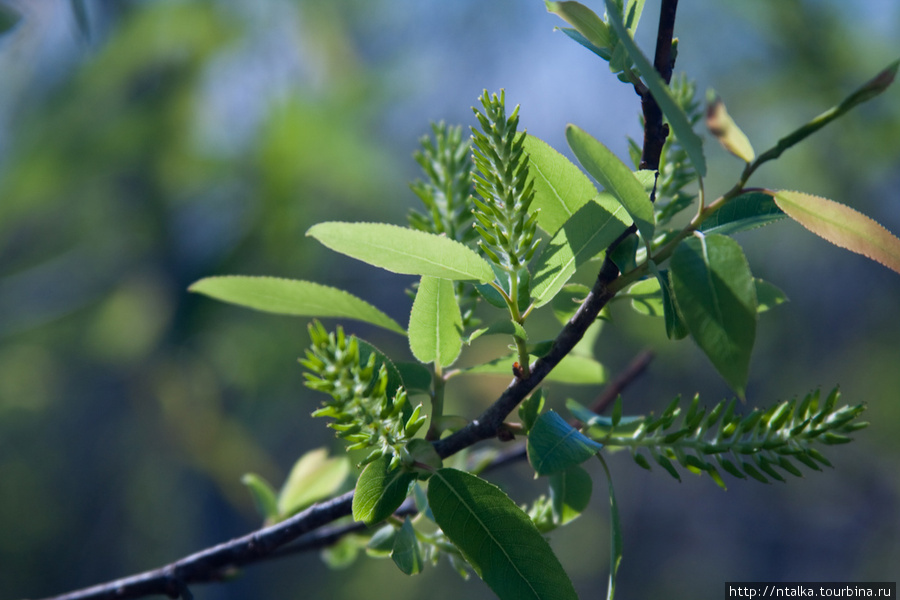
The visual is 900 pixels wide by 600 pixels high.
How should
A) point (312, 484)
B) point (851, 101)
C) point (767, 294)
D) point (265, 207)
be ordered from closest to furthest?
point (851, 101)
point (767, 294)
point (312, 484)
point (265, 207)

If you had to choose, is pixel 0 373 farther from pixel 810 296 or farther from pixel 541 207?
pixel 810 296

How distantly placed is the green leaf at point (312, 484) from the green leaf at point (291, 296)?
0.15 m

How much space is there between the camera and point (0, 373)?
371cm

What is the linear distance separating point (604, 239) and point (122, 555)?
710 cm

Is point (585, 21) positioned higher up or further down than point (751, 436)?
higher up

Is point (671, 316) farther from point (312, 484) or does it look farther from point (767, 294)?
point (312, 484)

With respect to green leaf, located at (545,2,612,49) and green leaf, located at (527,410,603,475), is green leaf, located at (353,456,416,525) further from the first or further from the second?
green leaf, located at (545,2,612,49)

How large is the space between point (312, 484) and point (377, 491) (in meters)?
0.20

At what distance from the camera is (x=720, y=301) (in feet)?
0.56

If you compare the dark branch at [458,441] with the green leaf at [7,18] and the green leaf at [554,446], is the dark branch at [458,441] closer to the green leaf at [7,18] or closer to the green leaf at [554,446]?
the green leaf at [554,446]

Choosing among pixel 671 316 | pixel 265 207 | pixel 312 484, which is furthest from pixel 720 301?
pixel 265 207

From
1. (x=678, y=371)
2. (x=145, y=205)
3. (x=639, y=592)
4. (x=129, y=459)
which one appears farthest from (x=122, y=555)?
(x=678, y=371)

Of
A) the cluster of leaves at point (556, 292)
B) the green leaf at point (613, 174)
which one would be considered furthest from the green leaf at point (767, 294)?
the green leaf at point (613, 174)

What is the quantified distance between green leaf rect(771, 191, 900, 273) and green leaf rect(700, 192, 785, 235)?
0.02 metres
